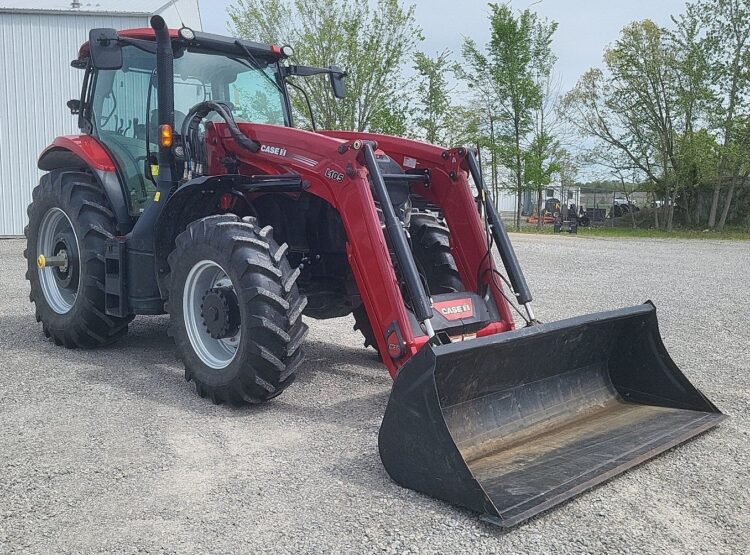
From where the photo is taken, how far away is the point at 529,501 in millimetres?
3225

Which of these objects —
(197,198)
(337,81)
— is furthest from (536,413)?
(337,81)

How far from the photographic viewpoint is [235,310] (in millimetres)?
4906

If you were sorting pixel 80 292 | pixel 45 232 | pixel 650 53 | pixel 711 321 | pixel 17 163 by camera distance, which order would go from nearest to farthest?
pixel 80 292
pixel 45 232
pixel 711 321
pixel 17 163
pixel 650 53

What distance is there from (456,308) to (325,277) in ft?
4.24

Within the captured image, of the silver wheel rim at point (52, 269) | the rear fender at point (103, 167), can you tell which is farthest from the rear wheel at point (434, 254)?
the silver wheel rim at point (52, 269)

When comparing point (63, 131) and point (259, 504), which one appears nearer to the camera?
point (259, 504)

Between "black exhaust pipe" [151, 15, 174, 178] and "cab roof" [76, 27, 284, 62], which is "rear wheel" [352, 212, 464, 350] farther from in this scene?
"cab roof" [76, 27, 284, 62]

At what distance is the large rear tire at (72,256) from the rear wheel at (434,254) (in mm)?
2446

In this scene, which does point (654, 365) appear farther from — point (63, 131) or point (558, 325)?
point (63, 131)

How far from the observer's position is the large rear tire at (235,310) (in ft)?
14.7

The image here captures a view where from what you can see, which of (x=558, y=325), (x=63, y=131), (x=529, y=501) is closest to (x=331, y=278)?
(x=558, y=325)

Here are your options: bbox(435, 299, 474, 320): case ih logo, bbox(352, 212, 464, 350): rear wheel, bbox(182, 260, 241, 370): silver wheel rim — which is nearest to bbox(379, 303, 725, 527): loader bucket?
bbox(435, 299, 474, 320): case ih logo

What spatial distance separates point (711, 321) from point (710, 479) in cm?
503

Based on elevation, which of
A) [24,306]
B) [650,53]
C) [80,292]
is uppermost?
[650,53]
